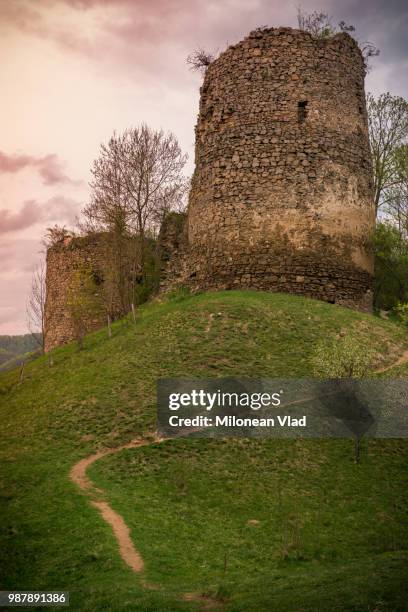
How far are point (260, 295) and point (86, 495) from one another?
38.9 feet

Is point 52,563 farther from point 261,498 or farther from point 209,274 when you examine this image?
point 209,274

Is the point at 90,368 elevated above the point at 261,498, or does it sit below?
above

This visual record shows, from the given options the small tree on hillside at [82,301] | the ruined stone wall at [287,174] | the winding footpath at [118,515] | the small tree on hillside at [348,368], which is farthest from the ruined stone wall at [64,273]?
the small tree on hillside at [348,368]

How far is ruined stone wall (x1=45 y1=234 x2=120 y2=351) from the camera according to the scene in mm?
35656

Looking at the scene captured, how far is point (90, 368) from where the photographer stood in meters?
21.3

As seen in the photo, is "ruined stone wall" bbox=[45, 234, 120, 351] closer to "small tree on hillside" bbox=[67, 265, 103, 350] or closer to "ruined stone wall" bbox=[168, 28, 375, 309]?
"small tree on hillside" bbox=[67, 265, 103, 350]

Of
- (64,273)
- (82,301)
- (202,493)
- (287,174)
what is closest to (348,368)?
(202,493)

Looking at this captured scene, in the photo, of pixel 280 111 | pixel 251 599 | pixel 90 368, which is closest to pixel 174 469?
pixel 251 599

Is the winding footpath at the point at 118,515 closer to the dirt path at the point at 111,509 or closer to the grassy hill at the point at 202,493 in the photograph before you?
the dirt path at the point at 111,509

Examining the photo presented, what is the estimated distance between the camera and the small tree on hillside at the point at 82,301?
27175 millimetres

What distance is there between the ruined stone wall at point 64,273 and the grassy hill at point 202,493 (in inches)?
538

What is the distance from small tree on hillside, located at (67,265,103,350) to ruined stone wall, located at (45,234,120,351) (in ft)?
7.10

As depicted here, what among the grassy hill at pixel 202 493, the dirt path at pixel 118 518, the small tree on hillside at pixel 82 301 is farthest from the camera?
the small tree on hillside at pixel 82 301

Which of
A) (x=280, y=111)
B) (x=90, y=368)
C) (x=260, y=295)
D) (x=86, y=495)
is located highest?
(x=280, y=111)
